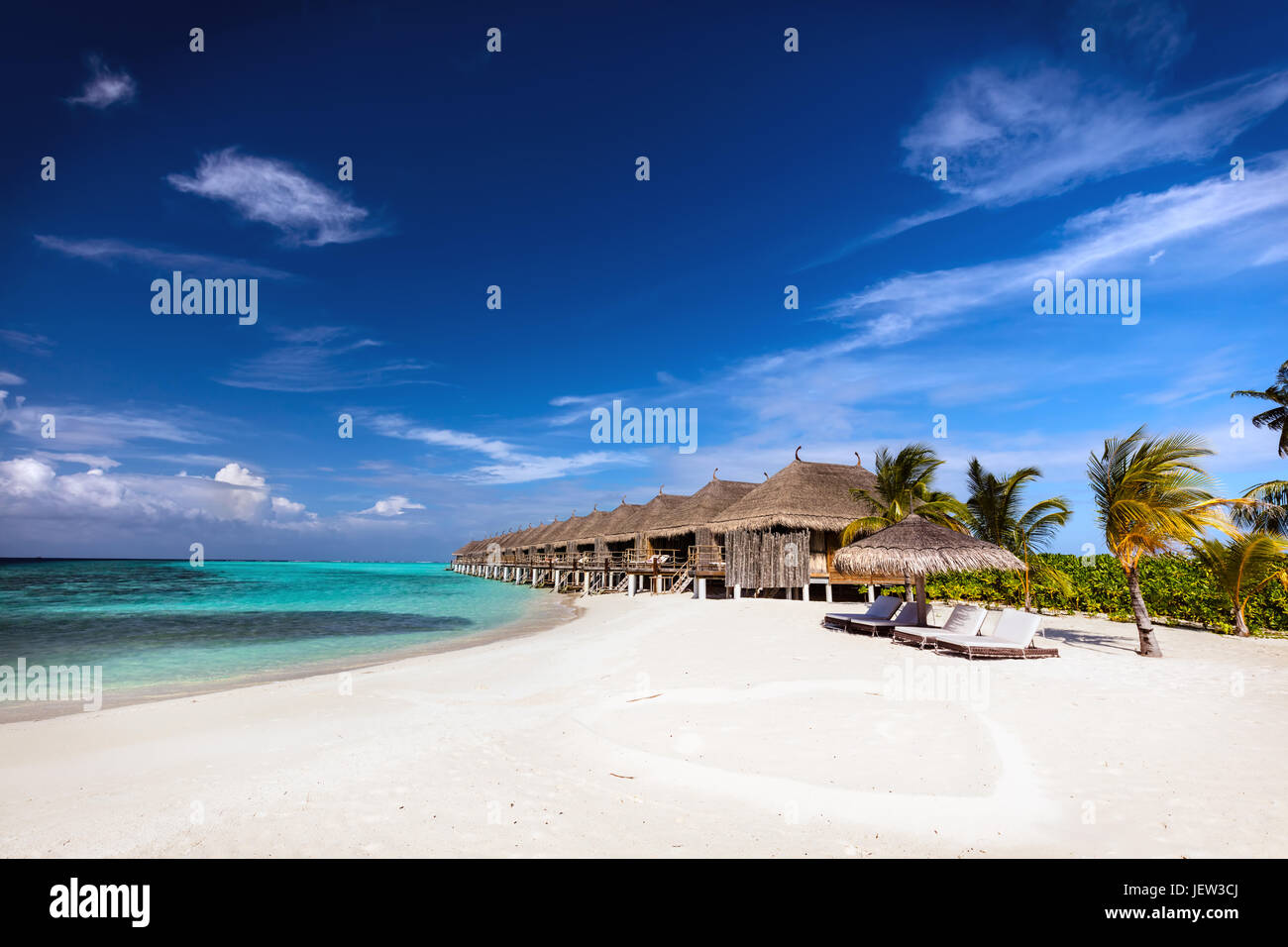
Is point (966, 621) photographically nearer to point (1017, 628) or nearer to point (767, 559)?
point (1017, 628)

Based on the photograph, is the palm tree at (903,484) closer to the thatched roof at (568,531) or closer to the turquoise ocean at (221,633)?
the turquoise ocean at (221,633)

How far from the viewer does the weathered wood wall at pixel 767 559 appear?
Result: 20141mm

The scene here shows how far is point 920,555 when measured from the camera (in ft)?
38.0

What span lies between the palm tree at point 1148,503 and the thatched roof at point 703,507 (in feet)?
56.7

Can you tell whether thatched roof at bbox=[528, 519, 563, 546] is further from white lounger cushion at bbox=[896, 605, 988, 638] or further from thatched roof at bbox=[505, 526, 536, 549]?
white lounger cushion at bbox=[896, 605, 988, 638]

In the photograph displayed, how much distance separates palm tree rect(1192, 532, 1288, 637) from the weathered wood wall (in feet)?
33.9

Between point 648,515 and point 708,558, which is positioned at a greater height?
point 648,515

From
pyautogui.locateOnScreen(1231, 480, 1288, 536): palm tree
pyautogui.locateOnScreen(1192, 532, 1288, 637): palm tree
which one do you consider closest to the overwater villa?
pyautogui.locateOnScreen(1192, 532, 1288, 637): palm tree

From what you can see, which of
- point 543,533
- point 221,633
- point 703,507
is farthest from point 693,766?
point 543,533

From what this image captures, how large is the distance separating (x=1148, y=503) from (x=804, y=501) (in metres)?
11.6

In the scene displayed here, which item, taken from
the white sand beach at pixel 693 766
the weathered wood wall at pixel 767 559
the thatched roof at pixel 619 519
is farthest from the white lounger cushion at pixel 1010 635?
the thatched roof at pixel 619 519
